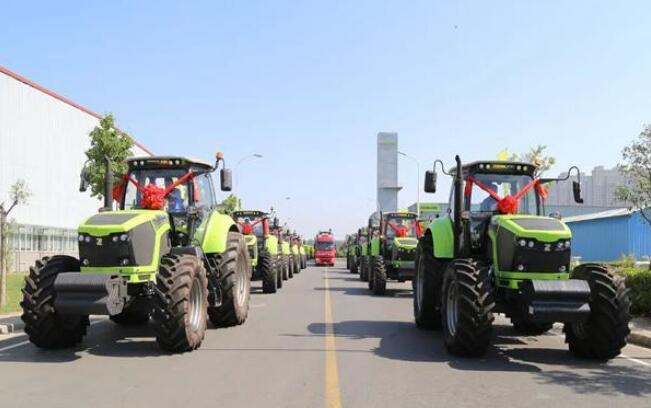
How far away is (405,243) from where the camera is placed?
782 inches

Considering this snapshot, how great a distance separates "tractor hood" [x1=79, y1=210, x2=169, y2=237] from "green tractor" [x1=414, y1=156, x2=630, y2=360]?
14.9 ft

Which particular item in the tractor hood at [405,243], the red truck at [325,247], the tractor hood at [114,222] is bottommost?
the red truck at [325,247]

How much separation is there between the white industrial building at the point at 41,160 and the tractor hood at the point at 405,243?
1958 centimetres

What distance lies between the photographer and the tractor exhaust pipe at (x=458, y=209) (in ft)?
32.4

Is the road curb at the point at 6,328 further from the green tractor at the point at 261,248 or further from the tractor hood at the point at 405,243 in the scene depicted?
the tractor hood at the point at 405,243

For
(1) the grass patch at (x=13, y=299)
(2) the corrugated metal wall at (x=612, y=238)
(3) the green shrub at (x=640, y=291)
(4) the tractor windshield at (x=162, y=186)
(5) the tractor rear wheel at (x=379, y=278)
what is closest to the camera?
(4) the tractor windshield at (x=162, y=186)

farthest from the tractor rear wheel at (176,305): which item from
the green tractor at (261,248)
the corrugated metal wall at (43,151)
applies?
the corrugated metal wall at (43,151)

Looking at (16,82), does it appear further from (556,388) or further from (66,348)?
(556,388)

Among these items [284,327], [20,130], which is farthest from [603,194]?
[284,327]

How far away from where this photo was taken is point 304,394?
6609mm

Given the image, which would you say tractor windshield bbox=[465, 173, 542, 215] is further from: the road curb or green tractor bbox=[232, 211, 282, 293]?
green tractor bbox=[232, 211, 282, 293]

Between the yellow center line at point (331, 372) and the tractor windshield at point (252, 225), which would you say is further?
the tractor windshield at point (252, 225)

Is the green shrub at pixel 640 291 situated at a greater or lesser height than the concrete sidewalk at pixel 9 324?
greater

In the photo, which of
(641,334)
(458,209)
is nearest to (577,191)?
(458,209)
